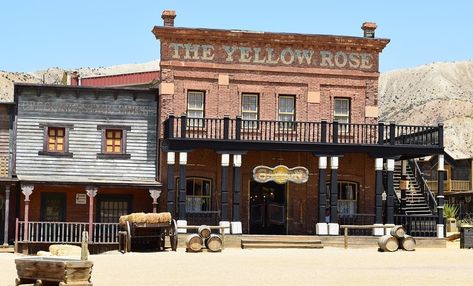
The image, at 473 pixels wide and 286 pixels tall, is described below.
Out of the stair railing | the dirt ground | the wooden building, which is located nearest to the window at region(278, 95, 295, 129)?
the wooden building

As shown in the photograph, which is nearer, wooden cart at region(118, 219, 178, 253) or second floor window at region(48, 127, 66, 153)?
wooden cart at region(118, 219, 178, 253)

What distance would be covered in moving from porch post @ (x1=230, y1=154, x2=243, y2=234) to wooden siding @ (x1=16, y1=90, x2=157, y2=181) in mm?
3746

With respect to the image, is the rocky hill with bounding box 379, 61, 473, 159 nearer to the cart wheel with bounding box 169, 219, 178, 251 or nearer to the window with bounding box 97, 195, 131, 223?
the window with bounding box 97, 195, 131, 223

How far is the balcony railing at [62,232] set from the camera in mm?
36031

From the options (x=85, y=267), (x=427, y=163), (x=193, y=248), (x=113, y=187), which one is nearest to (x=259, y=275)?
(x=85, y=267)

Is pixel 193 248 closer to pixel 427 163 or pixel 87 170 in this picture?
pixel 87 170

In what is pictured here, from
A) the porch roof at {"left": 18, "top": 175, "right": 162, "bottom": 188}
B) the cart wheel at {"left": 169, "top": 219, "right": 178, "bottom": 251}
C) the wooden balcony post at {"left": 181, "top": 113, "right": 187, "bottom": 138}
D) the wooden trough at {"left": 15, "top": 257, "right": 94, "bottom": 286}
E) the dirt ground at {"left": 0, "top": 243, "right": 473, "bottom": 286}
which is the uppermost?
the wooden balcony post at {"left": 181, "top": 113, "right": 187, "bottom": 138}

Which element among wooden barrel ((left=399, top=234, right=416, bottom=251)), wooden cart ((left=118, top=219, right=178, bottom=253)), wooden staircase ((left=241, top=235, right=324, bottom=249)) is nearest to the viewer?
wooden cart ((left=118, top=219, right=178, bottom=253))

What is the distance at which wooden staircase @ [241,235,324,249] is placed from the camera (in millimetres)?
35719

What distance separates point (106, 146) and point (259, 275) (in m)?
17.0

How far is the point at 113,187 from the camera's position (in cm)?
3766

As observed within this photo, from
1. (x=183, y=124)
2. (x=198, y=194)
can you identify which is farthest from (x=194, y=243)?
(x=198, y=194)

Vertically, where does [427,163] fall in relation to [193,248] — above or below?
Result: above

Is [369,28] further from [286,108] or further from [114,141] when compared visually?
[114,141]
